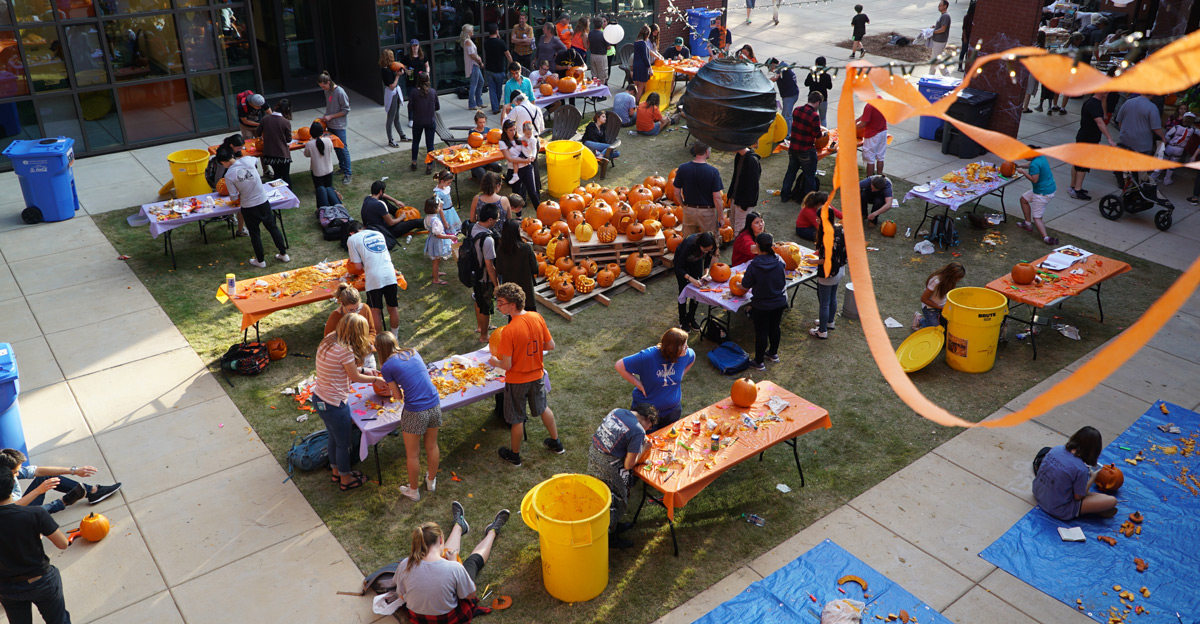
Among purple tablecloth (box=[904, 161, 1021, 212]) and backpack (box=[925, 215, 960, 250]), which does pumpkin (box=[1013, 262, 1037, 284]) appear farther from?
backpack (box=[925, 215, 960, 250])

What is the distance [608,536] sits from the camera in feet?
23.5

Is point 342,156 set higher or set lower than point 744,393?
higher

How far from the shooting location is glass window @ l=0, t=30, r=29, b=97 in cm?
1515

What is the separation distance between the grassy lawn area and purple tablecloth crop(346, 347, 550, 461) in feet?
1.90

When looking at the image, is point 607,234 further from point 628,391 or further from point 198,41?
point 198,41

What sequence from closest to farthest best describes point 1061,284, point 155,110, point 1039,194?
point 1061,284
point 1039,194
point 155,110

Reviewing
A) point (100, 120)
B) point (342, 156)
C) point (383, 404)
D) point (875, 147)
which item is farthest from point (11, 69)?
point (875, 147)

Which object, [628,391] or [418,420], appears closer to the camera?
[418,420]

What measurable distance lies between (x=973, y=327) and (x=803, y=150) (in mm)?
5101

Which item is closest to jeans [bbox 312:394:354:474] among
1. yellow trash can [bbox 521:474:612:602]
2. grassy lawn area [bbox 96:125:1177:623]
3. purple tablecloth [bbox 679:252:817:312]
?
grassy lawn area [bbox 96:125:1177:623]

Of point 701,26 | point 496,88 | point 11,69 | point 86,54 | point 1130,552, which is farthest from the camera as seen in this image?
point 701,26

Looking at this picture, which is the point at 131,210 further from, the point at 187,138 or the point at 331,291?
the point at 331,291

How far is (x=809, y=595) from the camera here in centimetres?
689

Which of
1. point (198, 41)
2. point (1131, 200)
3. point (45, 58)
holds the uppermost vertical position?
point (198, 41)
